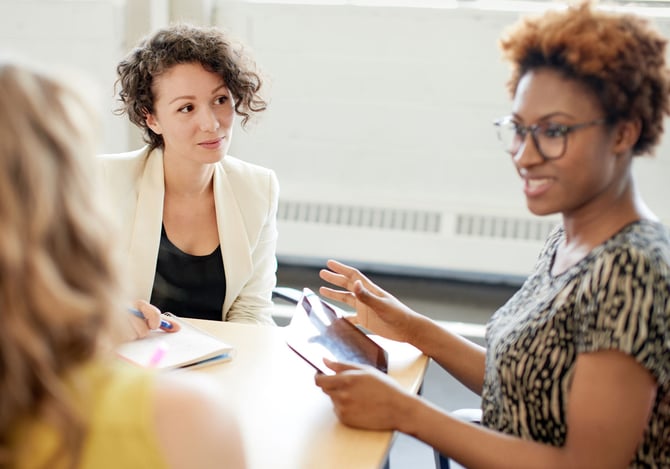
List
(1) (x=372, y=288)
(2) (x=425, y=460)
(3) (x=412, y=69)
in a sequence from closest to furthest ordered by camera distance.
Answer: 1. (1) (x=372, y=288)
2. (2) (x=425, y=460)
3. (3) (x=412, y=69)

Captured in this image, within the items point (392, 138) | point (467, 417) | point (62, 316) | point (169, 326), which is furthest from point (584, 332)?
point (392, 138)

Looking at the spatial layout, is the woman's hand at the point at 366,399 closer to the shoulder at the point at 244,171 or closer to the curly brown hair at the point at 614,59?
the curly brown hair at the point at 614,59

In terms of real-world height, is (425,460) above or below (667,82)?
below

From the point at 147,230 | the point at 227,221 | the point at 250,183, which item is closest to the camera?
the point at 147,230

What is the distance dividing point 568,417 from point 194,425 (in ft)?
2.22

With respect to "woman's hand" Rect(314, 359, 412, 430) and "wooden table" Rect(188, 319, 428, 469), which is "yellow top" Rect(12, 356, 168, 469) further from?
"woman's hand" Rect(314, 359, 412, 430)

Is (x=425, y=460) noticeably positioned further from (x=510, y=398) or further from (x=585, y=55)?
(x=585, y=55)

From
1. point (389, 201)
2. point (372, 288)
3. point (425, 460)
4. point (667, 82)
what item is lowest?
point (425, 460)

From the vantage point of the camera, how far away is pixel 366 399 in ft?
4.48

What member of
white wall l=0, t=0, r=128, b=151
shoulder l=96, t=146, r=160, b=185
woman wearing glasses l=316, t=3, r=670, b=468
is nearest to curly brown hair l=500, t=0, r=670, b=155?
woman wearing glasses l=316, t=3, r=670, b=468

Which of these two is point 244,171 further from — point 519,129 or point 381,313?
point 519,129

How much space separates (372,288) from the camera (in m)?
1.75

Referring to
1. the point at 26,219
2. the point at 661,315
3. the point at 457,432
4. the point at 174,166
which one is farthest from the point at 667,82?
the point at 174,166

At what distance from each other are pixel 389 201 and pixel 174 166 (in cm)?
191
